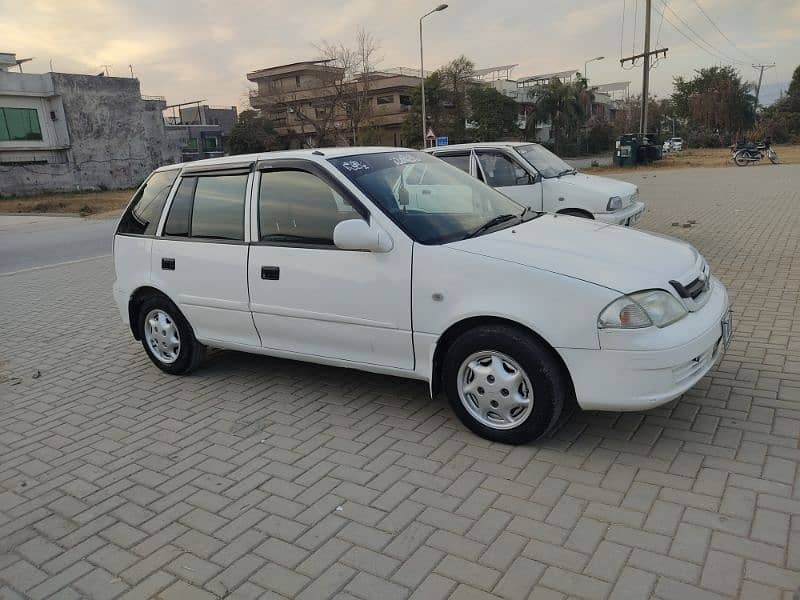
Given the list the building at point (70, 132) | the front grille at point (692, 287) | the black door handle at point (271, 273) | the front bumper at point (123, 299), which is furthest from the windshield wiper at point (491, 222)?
the building at point (70, 132)

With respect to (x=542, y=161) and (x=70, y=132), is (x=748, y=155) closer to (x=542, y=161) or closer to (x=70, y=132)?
(x=542, y=161)

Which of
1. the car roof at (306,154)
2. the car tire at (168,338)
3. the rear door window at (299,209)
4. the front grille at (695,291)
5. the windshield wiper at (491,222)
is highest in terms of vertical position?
the car roof at (306,154)

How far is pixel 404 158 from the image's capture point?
4.77 metres

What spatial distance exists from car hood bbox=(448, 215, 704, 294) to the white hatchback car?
1 cm

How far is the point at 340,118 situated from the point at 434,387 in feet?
219

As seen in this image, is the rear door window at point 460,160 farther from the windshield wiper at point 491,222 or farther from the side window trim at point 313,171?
the side window trim at point 313,171

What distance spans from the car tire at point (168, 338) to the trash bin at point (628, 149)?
29.0m

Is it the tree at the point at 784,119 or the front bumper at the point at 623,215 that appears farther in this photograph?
the tree at the point at 784,119

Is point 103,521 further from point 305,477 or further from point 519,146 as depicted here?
point 519,146

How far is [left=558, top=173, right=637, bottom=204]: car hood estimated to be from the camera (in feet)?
29.9

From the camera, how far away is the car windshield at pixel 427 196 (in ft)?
13.2

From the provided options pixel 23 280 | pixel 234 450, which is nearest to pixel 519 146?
pixel 234 450

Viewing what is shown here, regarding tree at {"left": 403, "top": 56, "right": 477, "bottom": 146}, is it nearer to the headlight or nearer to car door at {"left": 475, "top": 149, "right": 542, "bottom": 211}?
car door at {"left": 475, "top": 149, "right": 542, "bottom": 211}

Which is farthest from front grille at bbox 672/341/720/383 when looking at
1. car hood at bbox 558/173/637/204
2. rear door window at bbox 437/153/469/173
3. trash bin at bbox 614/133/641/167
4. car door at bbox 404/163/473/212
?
trash bin at bbox 614/133/641/167
